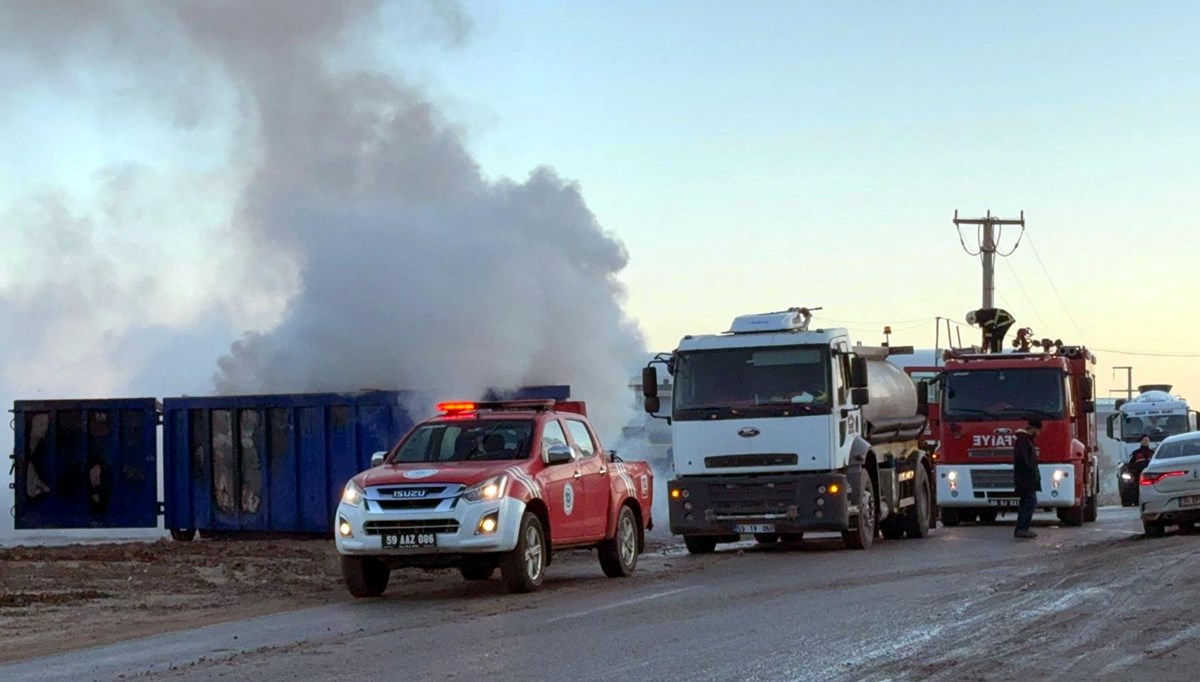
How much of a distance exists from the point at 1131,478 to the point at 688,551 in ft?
65.9

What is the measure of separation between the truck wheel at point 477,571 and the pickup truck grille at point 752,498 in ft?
14.1

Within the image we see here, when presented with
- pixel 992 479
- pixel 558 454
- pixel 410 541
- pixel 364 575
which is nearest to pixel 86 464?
pixel 364 575

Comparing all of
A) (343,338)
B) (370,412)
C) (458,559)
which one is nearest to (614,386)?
(343,338)

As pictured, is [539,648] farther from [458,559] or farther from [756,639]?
[458,559]

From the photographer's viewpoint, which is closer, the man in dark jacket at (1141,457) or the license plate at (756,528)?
the license plate at (756,528)

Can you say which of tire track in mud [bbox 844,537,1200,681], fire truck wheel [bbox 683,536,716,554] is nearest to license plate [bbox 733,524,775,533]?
fire truck wheel [bbox 683,536,716,554]

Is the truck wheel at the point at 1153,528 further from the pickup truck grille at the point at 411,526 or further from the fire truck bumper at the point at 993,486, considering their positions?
the pickup truck grille at the point at 411,526

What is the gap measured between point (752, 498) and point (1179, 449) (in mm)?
7591

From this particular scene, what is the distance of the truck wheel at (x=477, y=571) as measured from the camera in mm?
16188

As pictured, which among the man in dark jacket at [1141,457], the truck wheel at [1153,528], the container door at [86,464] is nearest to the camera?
the truck wheel at [1153,528]

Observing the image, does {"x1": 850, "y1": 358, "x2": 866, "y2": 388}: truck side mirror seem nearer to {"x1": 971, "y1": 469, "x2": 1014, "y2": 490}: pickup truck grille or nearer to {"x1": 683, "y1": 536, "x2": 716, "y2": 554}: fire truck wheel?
{"x1": 683, "y1": 536, "x2": 716, "y2": 554}: fire truck wheel

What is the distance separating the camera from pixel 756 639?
12.1m

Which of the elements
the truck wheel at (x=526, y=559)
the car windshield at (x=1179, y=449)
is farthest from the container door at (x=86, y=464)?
the car windshield at (x=1179, y=449)

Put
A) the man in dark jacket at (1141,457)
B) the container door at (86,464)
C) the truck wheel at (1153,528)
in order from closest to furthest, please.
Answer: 1. the truck wheel at (1153,528)
2. the container door at (86,464)
3. the man in dark jacket at (1141,457)
